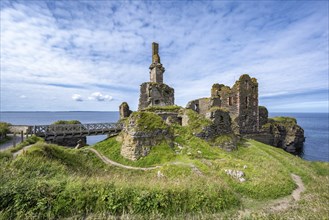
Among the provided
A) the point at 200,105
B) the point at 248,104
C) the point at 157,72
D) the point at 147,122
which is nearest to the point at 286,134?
the point at 248,104

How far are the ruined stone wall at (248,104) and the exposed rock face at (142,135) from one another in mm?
20595

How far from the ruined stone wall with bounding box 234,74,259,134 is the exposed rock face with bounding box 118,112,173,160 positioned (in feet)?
67.6

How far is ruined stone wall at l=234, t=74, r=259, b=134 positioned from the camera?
33.4m

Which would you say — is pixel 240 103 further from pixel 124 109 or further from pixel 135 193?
pixel 135 193

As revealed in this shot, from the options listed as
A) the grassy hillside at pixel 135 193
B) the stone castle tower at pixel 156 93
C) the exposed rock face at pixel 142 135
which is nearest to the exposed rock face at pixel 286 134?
the stone castle tower at pixel 156 93

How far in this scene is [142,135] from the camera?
18750 millimetres

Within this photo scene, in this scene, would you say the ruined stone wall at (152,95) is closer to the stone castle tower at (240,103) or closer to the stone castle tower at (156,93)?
the stone castle tower at (156,93)

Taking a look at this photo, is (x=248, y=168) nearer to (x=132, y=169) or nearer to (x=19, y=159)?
(x=132, y=169)

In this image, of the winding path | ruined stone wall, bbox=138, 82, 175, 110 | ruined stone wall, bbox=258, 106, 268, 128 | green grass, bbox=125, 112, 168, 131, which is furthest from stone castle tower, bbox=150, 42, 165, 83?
the winding path

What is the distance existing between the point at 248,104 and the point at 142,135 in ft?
85.2

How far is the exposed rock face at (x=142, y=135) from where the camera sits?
731 inches

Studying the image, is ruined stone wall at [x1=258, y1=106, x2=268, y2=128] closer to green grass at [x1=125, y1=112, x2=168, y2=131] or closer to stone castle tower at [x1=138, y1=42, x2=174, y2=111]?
stone castle tower at [x1=138, y1=42, x2=174, y2=111]

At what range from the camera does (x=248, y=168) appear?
14.5 metres

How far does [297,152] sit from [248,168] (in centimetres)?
4170
